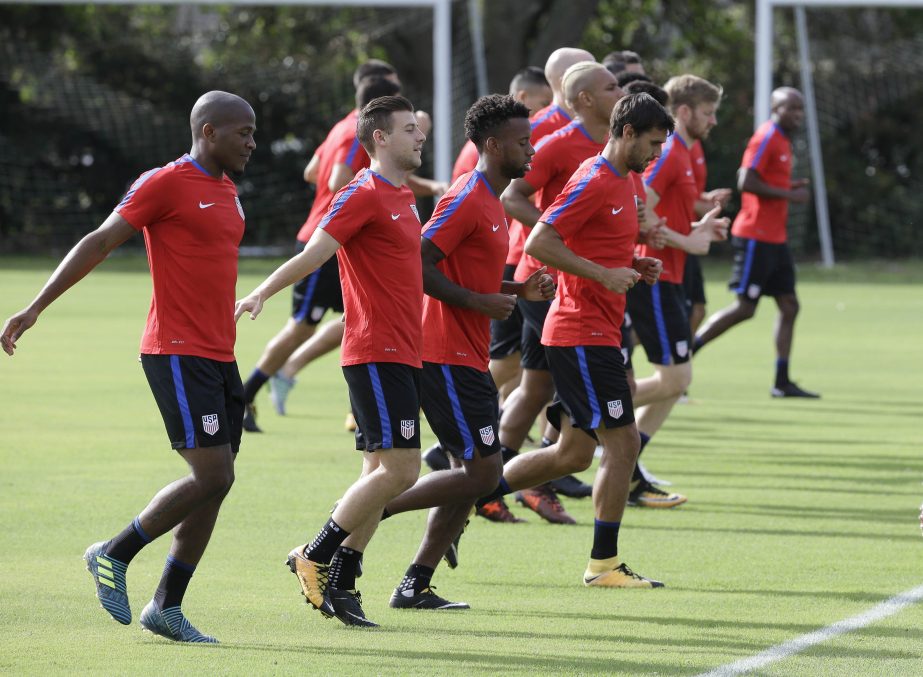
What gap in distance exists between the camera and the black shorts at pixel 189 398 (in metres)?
5.84

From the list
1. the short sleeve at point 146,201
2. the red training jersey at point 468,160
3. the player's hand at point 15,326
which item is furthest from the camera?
the red training jersey at point 468,160

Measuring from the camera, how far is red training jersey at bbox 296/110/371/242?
36.4 ft

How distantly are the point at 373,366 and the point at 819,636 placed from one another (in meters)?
1.97

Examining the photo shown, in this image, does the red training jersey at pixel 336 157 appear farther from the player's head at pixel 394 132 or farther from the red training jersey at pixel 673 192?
the player's head at pixel 394 132

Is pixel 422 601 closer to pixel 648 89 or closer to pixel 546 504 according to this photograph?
pixel 546 504

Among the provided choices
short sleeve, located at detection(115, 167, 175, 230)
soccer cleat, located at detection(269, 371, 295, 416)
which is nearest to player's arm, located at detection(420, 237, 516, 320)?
short sleeve, located at detection(115, 167, 175, 230)

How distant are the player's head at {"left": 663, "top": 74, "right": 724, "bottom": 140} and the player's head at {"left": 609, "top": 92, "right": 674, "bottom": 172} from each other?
270 centimetres

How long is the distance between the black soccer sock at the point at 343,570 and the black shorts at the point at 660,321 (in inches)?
139

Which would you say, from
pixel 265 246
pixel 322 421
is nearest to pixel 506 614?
pixel 322 421

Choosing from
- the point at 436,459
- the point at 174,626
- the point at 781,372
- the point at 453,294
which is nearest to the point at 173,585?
the point at 174,626

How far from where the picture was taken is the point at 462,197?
671 cm

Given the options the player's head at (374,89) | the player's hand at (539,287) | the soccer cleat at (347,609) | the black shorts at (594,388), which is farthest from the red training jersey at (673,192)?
the soccer cleat at (347,609)

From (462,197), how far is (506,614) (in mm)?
1719

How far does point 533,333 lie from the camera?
8.67 meters
